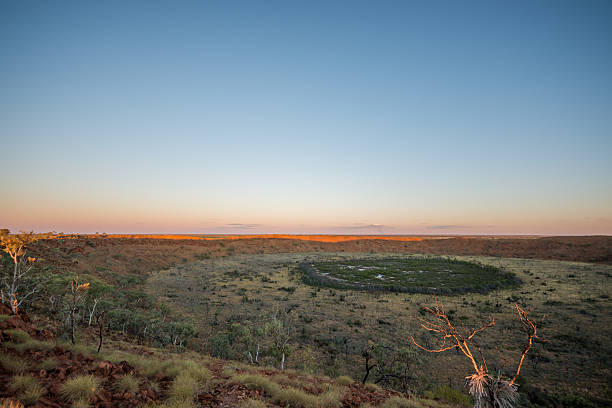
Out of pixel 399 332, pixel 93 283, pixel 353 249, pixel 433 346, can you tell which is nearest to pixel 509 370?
pixel 433 346

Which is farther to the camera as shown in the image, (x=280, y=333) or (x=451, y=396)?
(x=280, y=333)

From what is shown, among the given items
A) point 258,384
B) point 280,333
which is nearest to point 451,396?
point 258,384

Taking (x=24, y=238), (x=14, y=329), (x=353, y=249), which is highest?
(x=24, y=238)

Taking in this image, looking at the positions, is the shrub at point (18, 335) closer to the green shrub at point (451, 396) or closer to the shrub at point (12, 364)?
the shrub at point (12, 364)

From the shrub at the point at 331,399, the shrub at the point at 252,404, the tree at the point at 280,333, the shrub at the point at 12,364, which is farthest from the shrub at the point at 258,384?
the shrub at the point at 12,364

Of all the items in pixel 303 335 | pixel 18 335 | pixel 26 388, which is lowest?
pixel 303 335

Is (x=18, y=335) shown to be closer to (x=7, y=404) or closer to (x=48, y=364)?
(x=48, y=364)

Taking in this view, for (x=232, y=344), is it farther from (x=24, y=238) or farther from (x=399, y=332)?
(x=24, y=238)
